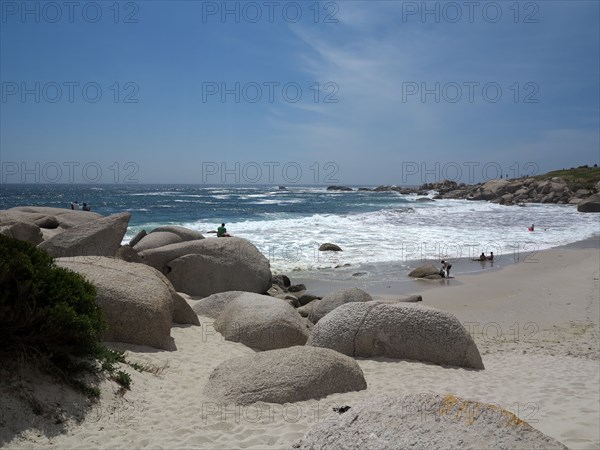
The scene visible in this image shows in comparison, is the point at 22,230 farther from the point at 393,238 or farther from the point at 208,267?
the point at 393,238

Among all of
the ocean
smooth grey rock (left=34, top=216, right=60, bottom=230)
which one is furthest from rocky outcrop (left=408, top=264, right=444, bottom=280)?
smooth grey rock (left=34, top=216, right=60, bottom=230)

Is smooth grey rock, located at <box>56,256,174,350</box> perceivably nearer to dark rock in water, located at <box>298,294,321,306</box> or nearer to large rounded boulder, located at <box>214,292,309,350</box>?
large rounded boulder, located at <box>214,292,309,350</box>

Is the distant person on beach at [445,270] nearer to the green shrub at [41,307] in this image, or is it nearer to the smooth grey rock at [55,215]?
the smooth grey rock at [55,215]

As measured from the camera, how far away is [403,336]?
904cm

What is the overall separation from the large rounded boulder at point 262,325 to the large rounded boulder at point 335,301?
1994 mm

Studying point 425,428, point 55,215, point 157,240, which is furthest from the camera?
point 55,215

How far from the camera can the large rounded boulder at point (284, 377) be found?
6508mm

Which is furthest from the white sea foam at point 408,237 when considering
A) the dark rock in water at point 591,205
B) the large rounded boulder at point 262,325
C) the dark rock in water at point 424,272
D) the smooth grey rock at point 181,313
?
the smooth grey rock at point 181,313

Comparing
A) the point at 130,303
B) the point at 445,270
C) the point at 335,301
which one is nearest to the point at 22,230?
the point at 130,303

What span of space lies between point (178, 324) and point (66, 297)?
3913mm

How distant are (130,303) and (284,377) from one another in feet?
9.86

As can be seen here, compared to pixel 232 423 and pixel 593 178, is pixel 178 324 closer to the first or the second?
pixel 232 423

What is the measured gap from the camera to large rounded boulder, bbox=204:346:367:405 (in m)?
6.51

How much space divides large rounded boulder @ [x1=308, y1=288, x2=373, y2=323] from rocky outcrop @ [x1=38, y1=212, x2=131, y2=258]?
5621mm
